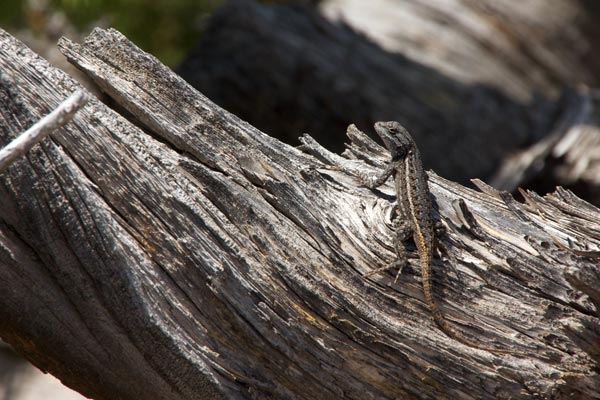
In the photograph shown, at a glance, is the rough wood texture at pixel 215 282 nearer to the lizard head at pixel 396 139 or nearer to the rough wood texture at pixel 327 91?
the lizard head at pixel 396 139

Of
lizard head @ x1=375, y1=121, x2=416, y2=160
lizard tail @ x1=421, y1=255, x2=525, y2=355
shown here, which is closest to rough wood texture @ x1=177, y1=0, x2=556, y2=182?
lizard head @ x1=375, y1=121, x2=416, y2=160

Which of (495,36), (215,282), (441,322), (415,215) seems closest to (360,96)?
(495,36)

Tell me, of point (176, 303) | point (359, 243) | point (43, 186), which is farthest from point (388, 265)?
point (43, 186)

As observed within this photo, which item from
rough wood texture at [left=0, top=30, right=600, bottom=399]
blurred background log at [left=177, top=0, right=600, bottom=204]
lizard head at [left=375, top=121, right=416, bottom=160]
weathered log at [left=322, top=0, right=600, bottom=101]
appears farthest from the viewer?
weathered log at [left=322, top=0, right=600, bottom=101]

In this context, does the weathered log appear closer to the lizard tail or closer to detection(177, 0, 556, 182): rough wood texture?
detection(177, 0, 556, 182): rough wood texture

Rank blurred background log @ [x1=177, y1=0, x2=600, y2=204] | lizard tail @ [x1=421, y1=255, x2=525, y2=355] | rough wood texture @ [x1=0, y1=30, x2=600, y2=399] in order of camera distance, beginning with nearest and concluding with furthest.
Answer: rough wood texture @ [x1=0, y1=30, x2=600, y2=399] < lizard tail @ [x1=421, y1=255, x2=525, y2=355] < blurred background log @ [x1=177, y1=0, x2=600, y2=204]
